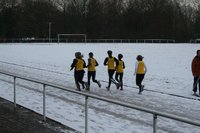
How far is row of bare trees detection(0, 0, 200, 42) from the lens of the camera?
3799 inches

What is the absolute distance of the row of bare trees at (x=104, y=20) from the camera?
9650 centimetres

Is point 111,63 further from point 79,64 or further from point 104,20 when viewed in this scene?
point 104,20

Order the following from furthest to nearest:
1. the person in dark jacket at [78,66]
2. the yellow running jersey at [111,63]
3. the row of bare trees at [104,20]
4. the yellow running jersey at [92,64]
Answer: the row of bare trees at [104,20], the yellow running jersey at [111,63], the yellow running jersey at [92,64], the person in dark jacket at [78,66]

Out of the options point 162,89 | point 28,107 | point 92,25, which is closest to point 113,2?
point 92,25

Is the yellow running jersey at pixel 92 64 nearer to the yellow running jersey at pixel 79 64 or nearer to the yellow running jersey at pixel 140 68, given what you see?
the yellow running jersey at pixel 79 64

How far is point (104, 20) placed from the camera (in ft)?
334

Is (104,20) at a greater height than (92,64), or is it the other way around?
(104,20)

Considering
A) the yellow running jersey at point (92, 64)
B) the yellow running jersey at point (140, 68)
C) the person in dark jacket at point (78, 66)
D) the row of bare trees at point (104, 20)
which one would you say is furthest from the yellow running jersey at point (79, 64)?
the row of bare trees at point (104, 20)

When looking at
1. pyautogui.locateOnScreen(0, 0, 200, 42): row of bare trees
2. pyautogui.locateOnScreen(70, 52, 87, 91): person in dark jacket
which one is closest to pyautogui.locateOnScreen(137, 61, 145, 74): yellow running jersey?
pyautogui.locateOnScreen(70, 52, 87, 91): person in dark jacket

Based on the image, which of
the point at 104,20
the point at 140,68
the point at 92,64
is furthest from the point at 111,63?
the point at 104,20

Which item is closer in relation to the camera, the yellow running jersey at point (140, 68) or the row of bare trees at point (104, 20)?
the yellow running jersey at point (140, 68)

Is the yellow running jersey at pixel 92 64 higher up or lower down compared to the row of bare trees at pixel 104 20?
lower down

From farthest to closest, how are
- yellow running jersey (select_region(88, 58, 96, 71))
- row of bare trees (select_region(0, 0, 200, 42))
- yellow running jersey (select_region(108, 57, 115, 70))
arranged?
row of bare trees (select_region(0, 0, 200, 42)) < yellow running jersey (select_region(108, 57, 115, 70)) < yellow running jersey (select_region(88, 58, 96, 71))

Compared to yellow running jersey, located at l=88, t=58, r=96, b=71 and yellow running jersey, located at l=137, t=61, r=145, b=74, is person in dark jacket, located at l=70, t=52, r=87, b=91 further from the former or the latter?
yellow running jersey, located at l=137, t=61, r=145, b=74
